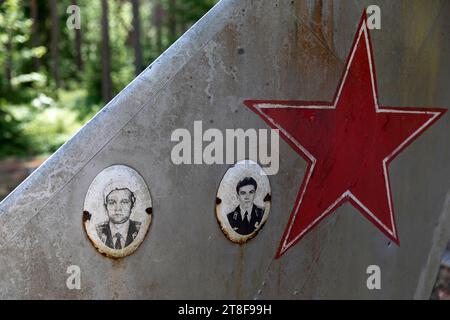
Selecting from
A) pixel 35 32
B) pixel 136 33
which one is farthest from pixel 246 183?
pixel 35 32

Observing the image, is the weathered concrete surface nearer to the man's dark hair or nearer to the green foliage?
the man's dark hair

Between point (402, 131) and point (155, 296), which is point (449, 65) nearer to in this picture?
point (402, 131)

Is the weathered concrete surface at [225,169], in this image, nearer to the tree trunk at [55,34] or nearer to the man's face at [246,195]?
the man's face at [246,195]

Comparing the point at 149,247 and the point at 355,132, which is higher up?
the point at 355,132

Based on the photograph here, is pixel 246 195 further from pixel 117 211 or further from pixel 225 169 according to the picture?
pixel 117 211

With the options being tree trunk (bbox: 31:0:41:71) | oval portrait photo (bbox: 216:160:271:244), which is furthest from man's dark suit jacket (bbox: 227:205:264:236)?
tree trunk (bbox: 31:0:41:71)

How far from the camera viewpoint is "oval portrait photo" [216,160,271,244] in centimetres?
336

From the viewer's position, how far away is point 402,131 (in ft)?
13.2

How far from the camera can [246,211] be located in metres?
3.45

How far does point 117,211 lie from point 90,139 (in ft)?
1.25

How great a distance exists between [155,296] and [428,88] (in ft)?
7.45

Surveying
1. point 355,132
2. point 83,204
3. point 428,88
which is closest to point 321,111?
point 355,132
